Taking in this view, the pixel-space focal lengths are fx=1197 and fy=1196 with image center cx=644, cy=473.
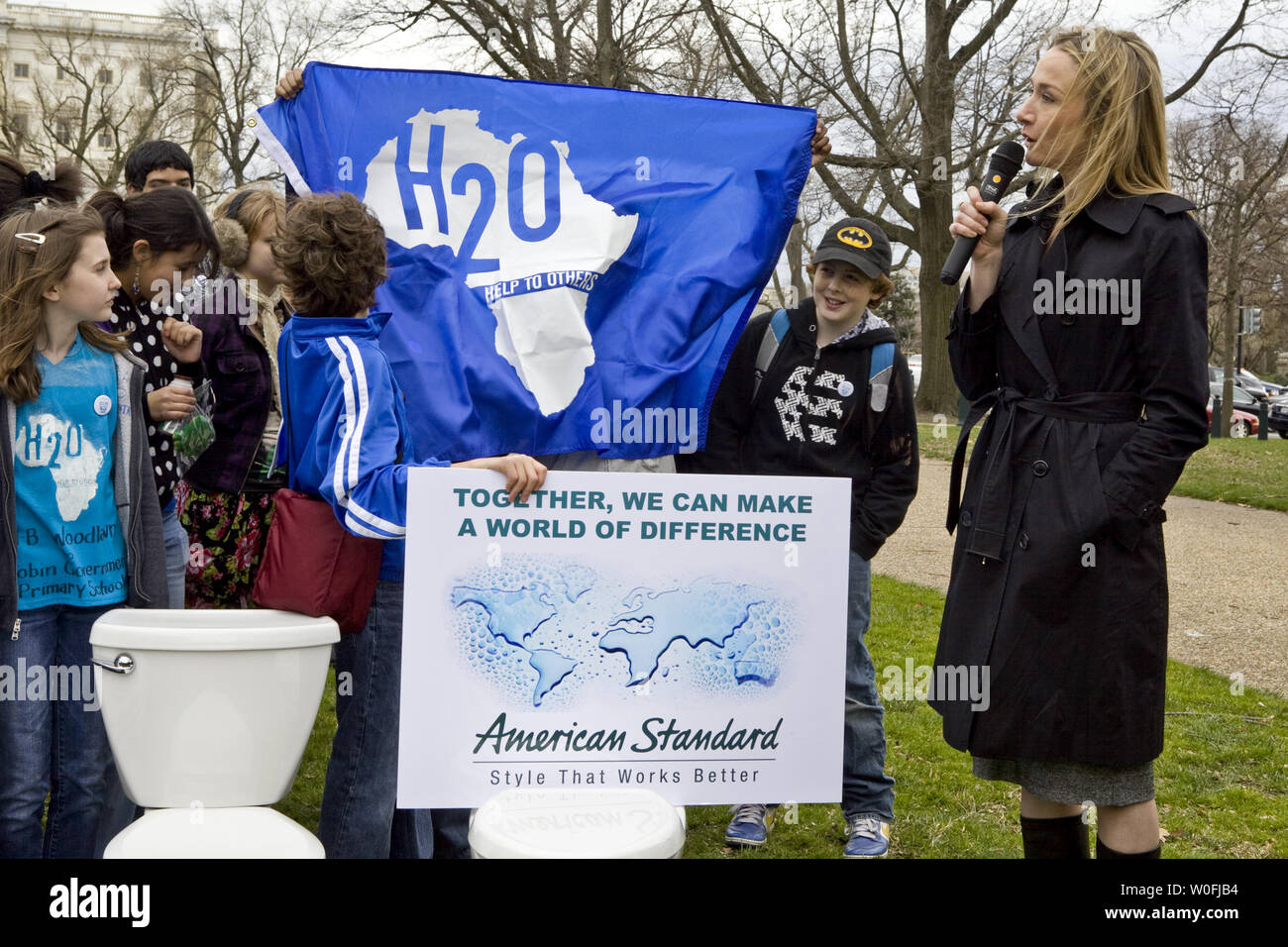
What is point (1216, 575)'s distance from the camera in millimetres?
9359

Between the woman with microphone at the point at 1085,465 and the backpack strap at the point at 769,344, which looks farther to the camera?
the backpack strap at the point at 769,344

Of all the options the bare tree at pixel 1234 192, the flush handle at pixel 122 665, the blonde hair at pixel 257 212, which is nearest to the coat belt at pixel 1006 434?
the flush handle at pixel 122 665

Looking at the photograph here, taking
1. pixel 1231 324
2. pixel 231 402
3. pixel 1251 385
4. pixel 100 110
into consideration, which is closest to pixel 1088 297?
pixel 231 402

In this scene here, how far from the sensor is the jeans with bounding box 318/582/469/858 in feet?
10.2

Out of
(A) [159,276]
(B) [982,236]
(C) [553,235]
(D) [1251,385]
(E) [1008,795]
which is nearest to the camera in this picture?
(B) [982,236]

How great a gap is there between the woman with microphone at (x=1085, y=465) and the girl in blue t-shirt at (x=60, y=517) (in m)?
2.20

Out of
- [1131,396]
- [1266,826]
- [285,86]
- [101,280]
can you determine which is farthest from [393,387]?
[1266,826]

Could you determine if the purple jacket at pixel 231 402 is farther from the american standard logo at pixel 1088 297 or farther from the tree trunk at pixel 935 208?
the tree trunk at pixel 935 208

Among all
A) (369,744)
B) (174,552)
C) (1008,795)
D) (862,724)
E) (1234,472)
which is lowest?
(1008,795)

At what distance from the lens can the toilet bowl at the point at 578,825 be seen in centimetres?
256

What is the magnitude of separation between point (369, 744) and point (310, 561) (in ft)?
1.73

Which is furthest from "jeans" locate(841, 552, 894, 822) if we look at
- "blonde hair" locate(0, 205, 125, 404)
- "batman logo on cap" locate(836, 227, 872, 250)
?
"blonde hair" locate(0, 205, 125, 404)

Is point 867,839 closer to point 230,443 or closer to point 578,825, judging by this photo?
point 578,825

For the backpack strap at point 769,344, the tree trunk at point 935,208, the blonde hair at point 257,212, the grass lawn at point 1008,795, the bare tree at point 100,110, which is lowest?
the grass lawn at point 1008,795
